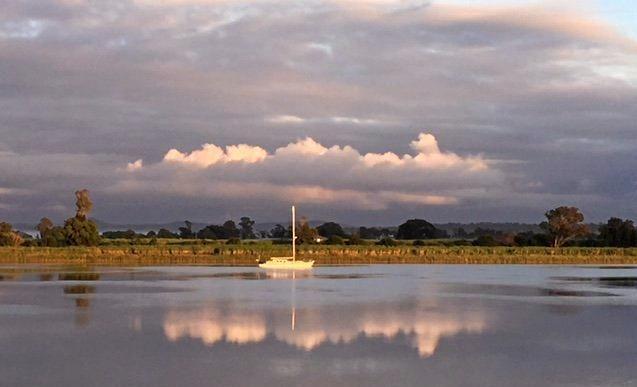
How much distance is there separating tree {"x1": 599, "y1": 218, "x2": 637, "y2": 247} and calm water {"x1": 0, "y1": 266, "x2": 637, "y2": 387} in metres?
44.2

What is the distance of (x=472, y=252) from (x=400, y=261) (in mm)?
6728

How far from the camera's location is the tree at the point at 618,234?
Answer: 77062 millimetres

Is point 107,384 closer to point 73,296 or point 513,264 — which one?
point 73,296

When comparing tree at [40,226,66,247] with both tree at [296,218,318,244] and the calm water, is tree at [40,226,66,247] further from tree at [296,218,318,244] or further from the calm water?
the calm water

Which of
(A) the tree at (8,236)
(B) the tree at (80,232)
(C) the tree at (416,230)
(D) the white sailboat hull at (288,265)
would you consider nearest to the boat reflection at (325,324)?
(D) the white sailboat hull at (288,265)

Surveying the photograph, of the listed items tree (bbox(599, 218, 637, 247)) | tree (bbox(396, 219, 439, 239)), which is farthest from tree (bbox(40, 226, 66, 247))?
tree (bbox(396, 219, 439, 239))

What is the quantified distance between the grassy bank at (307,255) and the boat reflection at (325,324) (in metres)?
32.5

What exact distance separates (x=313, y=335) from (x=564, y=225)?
6600cm

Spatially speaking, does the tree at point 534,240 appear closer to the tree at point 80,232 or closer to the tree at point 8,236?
the tree at point 80,232

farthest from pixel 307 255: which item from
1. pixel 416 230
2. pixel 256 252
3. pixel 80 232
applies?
pixel 416 230

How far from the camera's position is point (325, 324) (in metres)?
21.2

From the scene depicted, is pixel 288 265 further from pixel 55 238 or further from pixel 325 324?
pixel 325 324

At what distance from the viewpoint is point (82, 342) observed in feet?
59.0

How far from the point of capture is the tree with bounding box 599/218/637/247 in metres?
77.1
